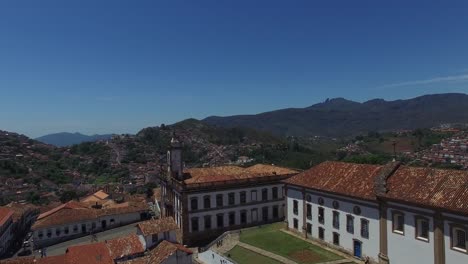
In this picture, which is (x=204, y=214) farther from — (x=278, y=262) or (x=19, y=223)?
(x=19, y=223)

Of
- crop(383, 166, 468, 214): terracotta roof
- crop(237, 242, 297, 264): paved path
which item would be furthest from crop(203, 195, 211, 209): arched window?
crop(383, 166, 468, 214): terracotta roof

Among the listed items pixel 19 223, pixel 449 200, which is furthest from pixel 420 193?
pixel 19 223

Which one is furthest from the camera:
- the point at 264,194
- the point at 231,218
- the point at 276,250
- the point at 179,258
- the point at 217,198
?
the point at 264,194

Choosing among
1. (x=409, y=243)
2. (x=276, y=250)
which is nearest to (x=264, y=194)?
(x=276, y=250)

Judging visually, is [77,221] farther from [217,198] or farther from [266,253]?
[266,253]

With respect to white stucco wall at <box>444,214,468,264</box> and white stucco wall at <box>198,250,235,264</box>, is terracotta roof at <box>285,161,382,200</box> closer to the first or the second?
white stucco wall at <box>444,214,468,264</box>

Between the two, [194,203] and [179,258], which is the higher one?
[194,203]
